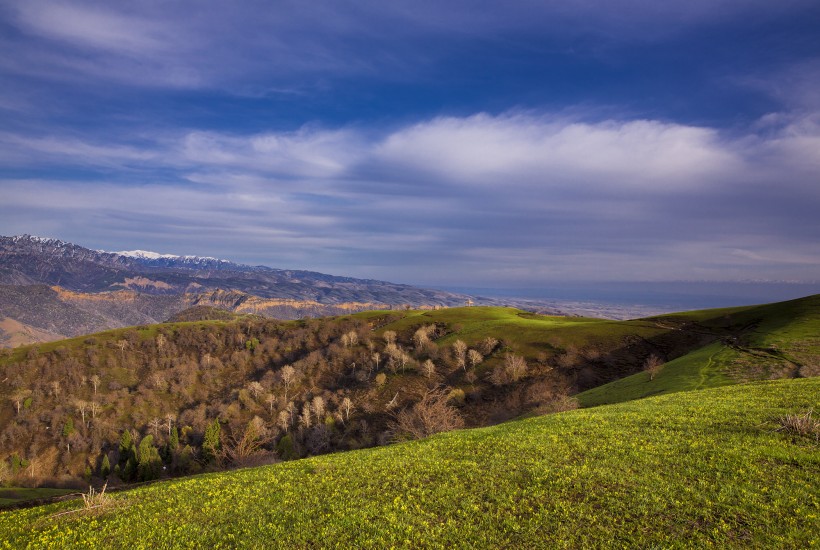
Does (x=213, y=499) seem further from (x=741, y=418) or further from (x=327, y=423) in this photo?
(x=327, y=423)

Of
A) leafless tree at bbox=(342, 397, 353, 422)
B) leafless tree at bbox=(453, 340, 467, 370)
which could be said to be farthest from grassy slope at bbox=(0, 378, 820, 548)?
leafless tree at bbox=(342, 397, 353, 422)

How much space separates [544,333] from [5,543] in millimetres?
135346

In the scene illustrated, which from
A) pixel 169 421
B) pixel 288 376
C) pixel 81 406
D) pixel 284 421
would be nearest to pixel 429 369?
pixel 284 421

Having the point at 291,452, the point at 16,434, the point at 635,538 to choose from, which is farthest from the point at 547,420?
the point at 16,434

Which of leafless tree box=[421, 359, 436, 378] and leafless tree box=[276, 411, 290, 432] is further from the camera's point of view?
leafless tree box=[276, 411, 290, 432]

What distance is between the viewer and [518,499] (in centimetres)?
1700

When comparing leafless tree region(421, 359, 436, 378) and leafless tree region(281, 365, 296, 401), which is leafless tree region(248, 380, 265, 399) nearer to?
leafless tree region(281, 365, 296, 401)

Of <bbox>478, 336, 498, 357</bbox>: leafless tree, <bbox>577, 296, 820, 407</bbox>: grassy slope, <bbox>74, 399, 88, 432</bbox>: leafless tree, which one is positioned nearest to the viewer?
<bbox>577, 296, 820, 407</bbox>: grassy slope

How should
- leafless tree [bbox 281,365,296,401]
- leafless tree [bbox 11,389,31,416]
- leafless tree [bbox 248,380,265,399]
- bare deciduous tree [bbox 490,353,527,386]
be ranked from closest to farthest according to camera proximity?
bare deciduous tree [bbox 490,353,527,386], leafless tree [bbox 248,380,265,399], leafless tree [bbox 281,365,296,401], leafless tree [bbox 11,389,31,416]

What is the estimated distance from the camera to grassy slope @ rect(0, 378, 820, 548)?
46.8ft

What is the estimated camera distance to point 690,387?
47.7 meters

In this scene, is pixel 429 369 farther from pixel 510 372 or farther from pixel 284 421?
pixel 284 421

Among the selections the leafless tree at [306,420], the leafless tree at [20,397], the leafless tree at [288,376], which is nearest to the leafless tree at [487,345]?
the leafless tree at [306,420]

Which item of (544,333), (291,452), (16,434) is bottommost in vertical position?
(16,434)
